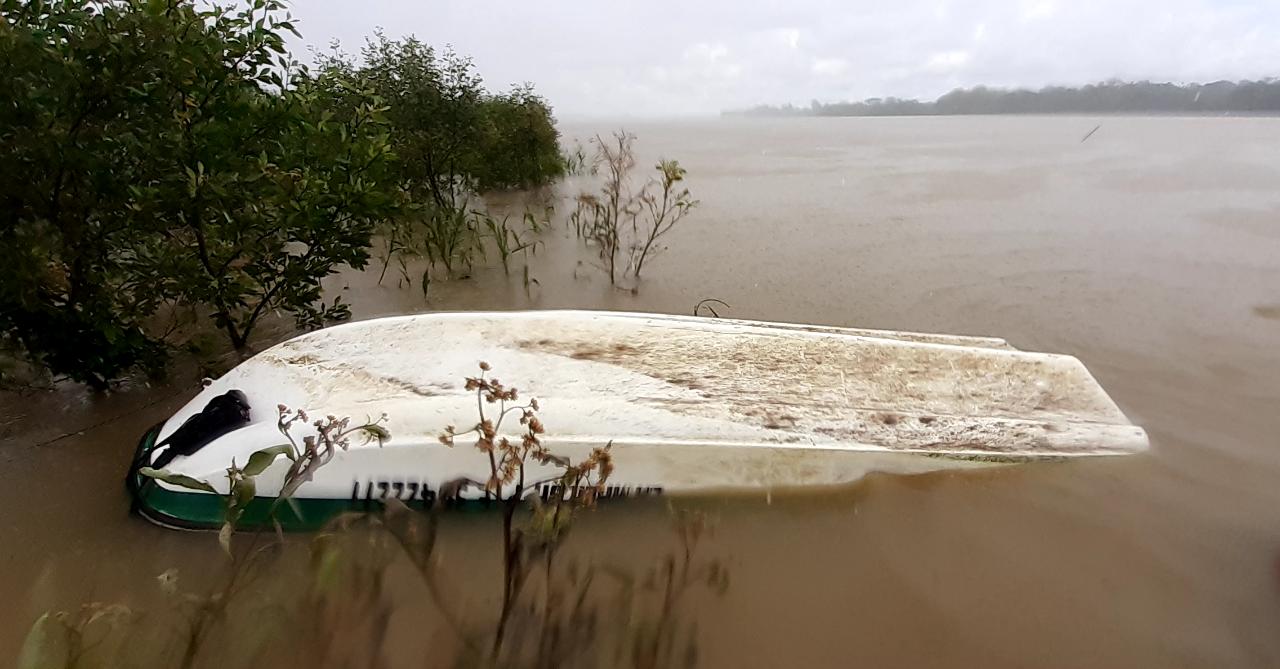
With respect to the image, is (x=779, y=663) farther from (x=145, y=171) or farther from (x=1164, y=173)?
(x=1164, y=173)

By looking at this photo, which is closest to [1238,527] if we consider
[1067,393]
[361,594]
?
[1067,393]

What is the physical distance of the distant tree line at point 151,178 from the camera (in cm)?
265

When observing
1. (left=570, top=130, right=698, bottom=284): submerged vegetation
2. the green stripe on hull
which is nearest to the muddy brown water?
the green stripe on hull

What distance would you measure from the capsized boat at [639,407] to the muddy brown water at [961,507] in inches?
4.9

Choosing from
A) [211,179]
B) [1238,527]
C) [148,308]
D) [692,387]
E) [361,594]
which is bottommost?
[1238,527]

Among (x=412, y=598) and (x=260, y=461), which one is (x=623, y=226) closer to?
(x=412, y=598)

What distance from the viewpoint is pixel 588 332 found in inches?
123

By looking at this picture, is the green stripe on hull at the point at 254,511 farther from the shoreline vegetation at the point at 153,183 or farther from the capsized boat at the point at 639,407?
the shoreline vegetation at the point at 153,183

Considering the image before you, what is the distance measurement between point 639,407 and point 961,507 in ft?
4.43

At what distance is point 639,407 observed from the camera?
2631 millimetres

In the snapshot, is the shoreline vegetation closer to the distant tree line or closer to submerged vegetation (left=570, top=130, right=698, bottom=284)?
the distant tree line

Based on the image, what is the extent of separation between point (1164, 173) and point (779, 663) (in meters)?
14.4

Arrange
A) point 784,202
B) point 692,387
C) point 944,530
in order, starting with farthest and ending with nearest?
point 784,202
point 692,387
point 944,530

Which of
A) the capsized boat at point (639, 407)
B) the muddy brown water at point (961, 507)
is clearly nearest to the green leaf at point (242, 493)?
the capsized boat at point (639, 407)
